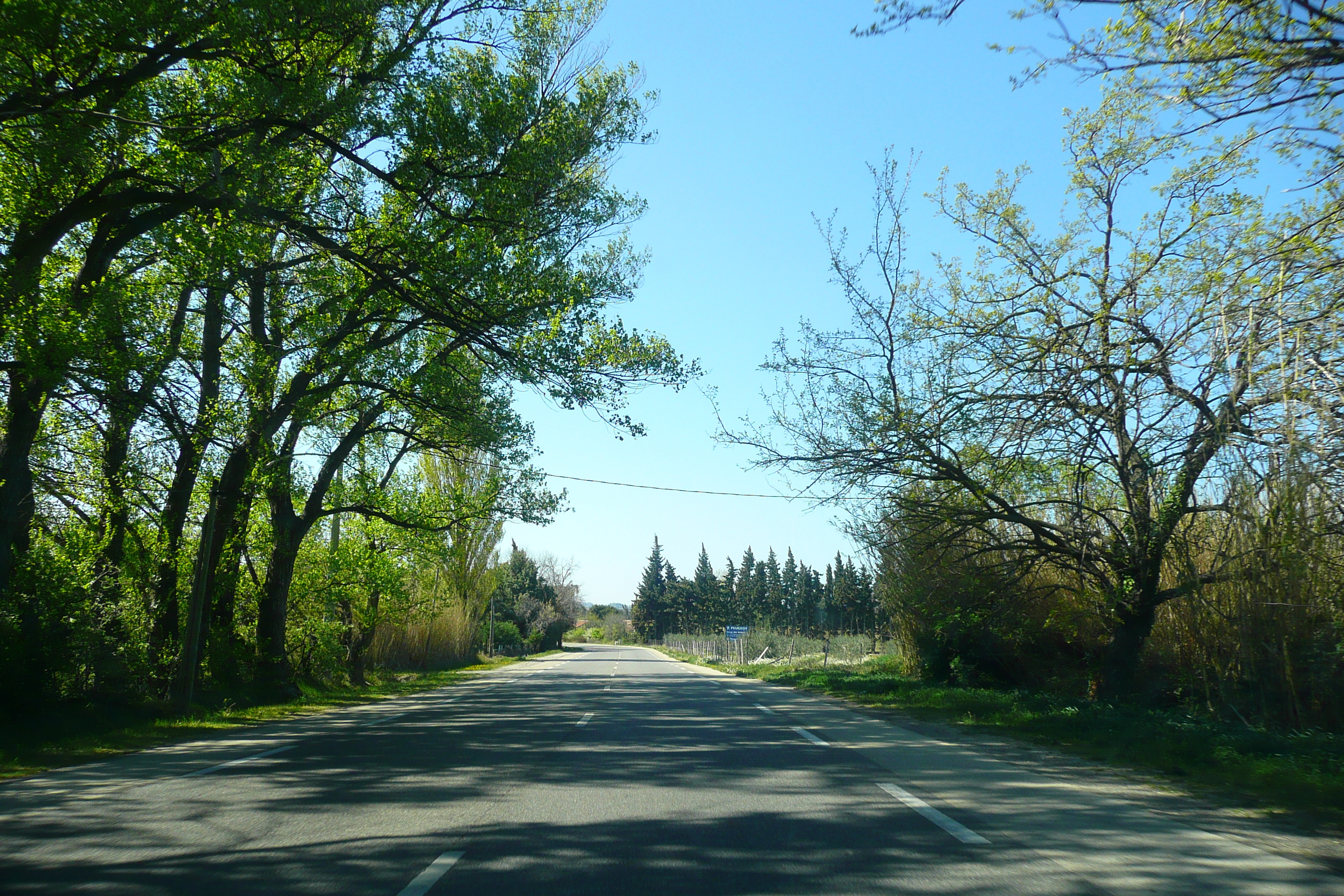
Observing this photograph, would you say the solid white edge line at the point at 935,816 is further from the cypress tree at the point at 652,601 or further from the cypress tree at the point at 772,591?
the cypress tree at the point at 652,601

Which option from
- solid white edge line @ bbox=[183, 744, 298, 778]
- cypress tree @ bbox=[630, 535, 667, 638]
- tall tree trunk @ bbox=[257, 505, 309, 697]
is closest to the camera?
solid white edge line @ bbox=[183, 744, 298, 778]

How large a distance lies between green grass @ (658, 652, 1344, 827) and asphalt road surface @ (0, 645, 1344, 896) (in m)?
1.48

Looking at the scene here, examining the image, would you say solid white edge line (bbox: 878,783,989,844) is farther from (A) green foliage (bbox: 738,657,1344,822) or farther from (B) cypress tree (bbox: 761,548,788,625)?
(B) cypress tree (bbox: 761,548,788,625)

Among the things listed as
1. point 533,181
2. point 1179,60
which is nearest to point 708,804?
point 1179,60

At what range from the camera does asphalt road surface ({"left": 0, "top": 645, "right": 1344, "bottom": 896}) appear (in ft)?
17.6

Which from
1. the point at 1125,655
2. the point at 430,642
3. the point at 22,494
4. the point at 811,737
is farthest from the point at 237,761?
the point at 430,642

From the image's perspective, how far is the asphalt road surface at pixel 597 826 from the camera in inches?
212

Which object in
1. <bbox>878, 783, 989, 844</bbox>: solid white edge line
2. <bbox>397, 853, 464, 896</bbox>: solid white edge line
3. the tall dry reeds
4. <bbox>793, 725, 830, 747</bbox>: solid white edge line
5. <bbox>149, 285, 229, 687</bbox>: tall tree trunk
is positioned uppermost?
<bbox>149, 285, 229, 687</bbox>: tall tree trunk

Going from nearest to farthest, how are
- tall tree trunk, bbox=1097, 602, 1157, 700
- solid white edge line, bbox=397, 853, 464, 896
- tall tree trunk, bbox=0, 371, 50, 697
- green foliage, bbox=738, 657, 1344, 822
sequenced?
solid white edge line, bbox=397, 853, 464, 896 → green foliage, bbox=738, 657, 1344, 822 → tall tree trunk, bbox=0, 371, 50, 697 → tall tree trunk, bbox=1097, 602, 1157, 700

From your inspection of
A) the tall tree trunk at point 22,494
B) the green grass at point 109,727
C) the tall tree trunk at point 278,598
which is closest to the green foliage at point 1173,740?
the green grass at point 109,727

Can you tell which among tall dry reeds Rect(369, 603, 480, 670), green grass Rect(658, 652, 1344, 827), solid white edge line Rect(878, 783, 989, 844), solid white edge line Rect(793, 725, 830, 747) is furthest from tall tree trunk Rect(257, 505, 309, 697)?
solid white edge line Rect(878, 783, 989, 844)

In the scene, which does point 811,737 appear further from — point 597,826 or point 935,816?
point 597,826

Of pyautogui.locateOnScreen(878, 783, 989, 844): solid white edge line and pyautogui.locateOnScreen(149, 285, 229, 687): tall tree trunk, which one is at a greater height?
pyautogui.locateOnScreen(149, 285, 229, 687): tall tree trunk

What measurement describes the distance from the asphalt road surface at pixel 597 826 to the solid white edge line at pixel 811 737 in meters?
0.13
